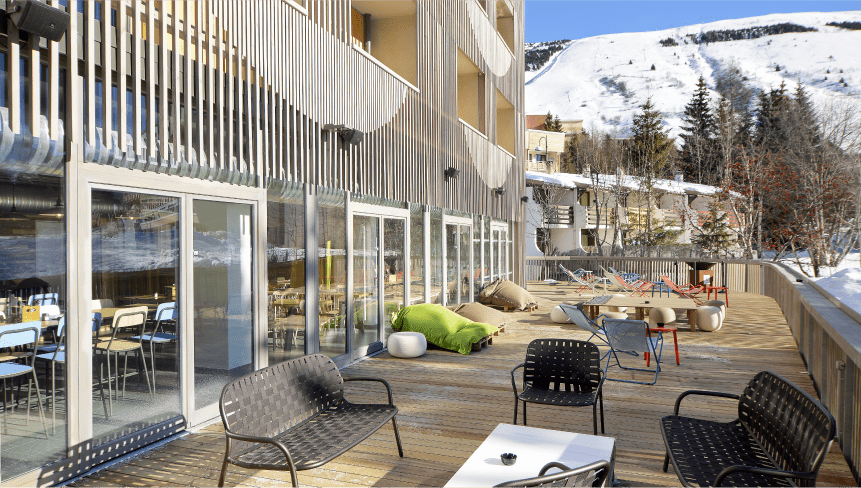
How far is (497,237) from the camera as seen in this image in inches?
587

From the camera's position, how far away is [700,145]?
3519 cm

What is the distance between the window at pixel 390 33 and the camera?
9.04 m

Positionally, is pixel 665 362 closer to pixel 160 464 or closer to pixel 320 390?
pixel 320 390

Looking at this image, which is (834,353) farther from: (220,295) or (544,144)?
(544,144)

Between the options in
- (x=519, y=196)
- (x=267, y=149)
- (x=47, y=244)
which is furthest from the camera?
(x=519, y=196)

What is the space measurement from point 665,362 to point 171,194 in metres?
6.47

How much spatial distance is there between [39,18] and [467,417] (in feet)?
14.2

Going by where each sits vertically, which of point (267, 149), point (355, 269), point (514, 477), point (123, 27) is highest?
point (123, 27)

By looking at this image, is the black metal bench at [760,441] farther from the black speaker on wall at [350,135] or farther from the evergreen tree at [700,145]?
the evergreen tree at [700,145]

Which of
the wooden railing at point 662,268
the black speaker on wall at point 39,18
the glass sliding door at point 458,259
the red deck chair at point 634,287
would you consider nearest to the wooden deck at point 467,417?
the glass sliding door at point 458,259

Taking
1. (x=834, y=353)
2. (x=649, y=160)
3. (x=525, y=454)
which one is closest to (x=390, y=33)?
(x=834, y=353)

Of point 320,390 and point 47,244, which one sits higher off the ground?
point 47,244

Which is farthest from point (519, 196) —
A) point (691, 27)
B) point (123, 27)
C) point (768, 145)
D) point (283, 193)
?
point (691, 27)

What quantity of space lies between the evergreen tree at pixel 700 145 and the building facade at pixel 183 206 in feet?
92.1
